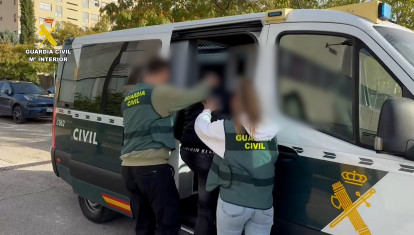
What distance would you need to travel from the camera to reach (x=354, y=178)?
2129 mm

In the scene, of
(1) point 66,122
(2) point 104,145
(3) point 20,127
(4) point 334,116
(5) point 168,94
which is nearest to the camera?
(4) point 334,116

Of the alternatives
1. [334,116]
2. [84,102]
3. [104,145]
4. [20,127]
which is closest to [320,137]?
[334,116]

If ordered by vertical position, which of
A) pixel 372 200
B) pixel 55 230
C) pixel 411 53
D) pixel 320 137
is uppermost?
pixel 411 53

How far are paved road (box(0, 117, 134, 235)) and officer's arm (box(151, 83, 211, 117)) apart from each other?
2.04 m

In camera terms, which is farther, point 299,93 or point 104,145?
point 104,145

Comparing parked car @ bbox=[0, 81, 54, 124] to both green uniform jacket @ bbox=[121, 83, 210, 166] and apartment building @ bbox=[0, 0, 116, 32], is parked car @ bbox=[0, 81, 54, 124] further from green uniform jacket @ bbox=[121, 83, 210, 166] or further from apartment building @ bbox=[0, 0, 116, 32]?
apartment building @ bbox=[0, 0, 116, 32]

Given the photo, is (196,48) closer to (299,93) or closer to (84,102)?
(299,93)

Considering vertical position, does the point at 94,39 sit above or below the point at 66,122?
above

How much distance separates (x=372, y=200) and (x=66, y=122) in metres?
3.40

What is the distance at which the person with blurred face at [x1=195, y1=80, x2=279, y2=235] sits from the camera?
2195 mm

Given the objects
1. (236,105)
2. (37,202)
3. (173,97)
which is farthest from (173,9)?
(236,105)

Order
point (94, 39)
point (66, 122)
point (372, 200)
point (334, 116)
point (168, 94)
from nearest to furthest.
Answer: point (372, 200), point (334, 116), point (168, 94), point (94, 39), point (66, 122)

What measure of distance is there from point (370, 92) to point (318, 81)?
1.04 ft

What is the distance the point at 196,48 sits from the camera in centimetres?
312
